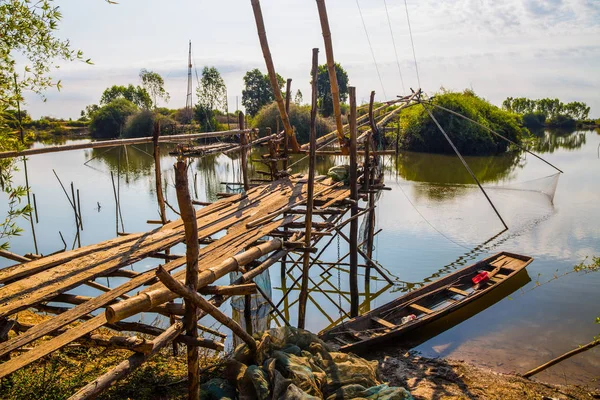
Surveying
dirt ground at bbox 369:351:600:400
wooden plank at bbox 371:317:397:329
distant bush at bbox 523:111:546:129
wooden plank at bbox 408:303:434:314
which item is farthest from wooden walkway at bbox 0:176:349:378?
distant bush at bbox 523:111:546:129

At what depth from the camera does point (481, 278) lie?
28.1ft

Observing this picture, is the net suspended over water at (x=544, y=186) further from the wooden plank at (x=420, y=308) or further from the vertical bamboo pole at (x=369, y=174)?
the wooden plank at (x=420, y=308)

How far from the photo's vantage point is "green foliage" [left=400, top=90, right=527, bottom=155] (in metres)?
27.5

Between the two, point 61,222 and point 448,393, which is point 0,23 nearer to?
point 448,393

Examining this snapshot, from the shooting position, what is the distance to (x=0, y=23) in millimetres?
3902

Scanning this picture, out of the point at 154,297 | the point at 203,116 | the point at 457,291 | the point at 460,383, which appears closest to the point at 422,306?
the point at 457,291

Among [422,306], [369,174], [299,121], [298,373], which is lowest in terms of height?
[422,306]

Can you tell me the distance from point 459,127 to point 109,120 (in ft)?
90.4

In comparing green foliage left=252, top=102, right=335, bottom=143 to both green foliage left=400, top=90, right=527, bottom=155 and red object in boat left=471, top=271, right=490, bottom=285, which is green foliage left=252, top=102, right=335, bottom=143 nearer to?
green foliage left=400, top=90, right=527, bottom=155

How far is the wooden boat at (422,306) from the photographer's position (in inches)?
247

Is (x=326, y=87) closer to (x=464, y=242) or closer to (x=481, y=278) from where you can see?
(x=464, y=242)

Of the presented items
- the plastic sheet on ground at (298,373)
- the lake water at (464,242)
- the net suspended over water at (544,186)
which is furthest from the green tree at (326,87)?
the plastic sheet on ground at (298,373)

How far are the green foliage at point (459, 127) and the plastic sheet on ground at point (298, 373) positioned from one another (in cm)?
2545

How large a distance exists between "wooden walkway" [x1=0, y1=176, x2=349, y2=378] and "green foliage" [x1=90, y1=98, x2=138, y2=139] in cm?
3408
